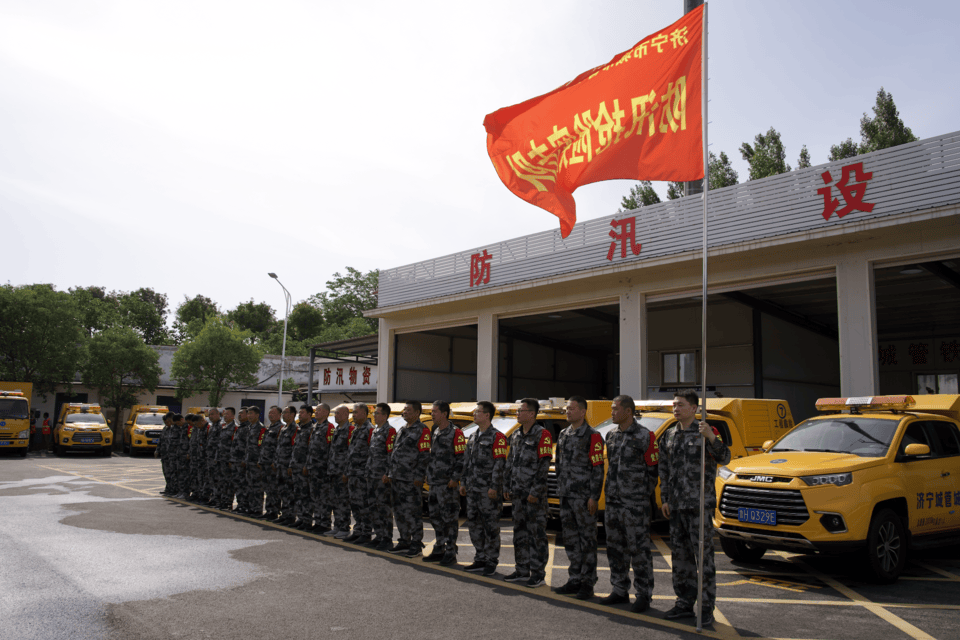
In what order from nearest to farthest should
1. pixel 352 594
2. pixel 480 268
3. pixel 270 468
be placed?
pixel 352 594 → pixel 270 468 → pixel 480 268

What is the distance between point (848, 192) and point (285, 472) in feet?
35.8

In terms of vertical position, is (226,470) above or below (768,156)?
below

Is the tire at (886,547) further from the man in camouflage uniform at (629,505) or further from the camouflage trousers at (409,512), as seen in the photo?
the camouflage trousers at (409,512)

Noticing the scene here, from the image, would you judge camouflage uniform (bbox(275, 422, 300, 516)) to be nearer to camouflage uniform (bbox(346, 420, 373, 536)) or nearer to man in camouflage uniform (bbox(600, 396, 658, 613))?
camouflage uniform (bbox(346, 420, 373, 536))

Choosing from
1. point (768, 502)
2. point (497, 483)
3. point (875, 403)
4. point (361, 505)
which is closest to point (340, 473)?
point (361, 505)

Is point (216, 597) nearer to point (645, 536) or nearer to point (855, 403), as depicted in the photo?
point (645, 536)

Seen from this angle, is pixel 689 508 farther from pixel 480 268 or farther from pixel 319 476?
pixel 480 268

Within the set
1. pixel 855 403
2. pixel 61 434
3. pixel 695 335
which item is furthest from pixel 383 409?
pixel 61 434

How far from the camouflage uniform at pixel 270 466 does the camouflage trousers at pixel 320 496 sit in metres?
1.25

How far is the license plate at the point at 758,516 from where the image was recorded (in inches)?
263

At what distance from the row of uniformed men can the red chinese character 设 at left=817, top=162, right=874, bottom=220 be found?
836cm

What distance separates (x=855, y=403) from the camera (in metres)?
8.22

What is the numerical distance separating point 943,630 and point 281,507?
28.3ft

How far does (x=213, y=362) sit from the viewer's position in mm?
32938
